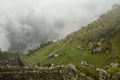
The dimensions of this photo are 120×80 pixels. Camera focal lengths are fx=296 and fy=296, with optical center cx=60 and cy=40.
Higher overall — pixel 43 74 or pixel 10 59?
pixel 10 59

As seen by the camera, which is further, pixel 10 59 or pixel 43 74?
pixel 10 59

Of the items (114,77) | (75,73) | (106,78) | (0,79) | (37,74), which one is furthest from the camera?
(114,77)

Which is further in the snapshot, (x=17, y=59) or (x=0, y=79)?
(x=17, y=59)

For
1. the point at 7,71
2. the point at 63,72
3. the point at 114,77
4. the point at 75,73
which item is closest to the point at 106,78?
the point at 114,77

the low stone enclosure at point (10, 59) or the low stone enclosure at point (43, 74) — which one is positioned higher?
the low stone enclosure at point (10, 59)

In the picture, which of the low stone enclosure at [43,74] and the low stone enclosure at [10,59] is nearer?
the low stone enclosure at [43,74]

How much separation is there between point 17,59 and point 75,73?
1332 centimetres

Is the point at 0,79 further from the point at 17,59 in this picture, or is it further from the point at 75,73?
the point at 17,59

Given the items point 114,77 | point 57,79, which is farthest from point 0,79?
point 114,77

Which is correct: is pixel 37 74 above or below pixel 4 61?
below

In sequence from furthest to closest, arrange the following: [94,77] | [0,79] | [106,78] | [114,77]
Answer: [114,77] < [106,78] < [94,77] < [0,79]

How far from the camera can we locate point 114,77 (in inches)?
2039

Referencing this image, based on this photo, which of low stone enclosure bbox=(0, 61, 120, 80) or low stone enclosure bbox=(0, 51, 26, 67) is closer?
low stone enclosure bbox=(0, 61, 120, 80)

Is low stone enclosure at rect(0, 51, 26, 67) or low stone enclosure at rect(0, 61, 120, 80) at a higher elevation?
low stone enclosure at rect(0, 51, 26, 67)
